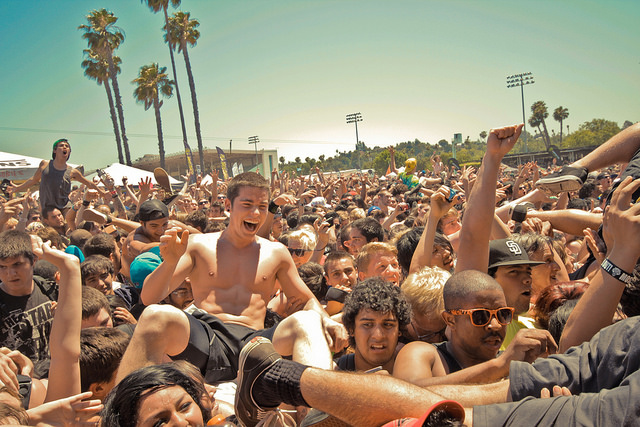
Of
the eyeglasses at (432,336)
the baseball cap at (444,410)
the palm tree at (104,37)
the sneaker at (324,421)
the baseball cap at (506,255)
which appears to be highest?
the palm tree at (104,37)

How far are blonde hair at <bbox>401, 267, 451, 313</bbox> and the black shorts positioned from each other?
3.18 ft

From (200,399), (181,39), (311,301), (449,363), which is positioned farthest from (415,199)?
(181,39)

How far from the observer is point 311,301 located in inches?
155

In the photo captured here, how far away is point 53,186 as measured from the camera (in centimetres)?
888

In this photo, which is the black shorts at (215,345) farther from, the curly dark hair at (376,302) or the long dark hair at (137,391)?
the long dark hair at (137,391)

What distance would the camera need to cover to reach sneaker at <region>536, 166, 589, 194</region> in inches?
136

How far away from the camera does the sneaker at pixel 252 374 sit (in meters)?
2.10

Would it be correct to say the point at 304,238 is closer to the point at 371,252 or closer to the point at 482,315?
the point at 371,252

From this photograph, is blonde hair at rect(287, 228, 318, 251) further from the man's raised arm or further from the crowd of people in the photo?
the man's raised arm

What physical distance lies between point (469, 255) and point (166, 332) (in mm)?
1973

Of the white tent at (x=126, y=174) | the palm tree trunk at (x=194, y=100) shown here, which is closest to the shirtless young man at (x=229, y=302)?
the white tent at (x=126, y=174)

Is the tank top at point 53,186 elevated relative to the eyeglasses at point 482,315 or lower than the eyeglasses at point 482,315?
elevated

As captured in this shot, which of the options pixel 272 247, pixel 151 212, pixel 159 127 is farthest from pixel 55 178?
pixel 159 127

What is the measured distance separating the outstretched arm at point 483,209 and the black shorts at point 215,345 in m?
1.40
